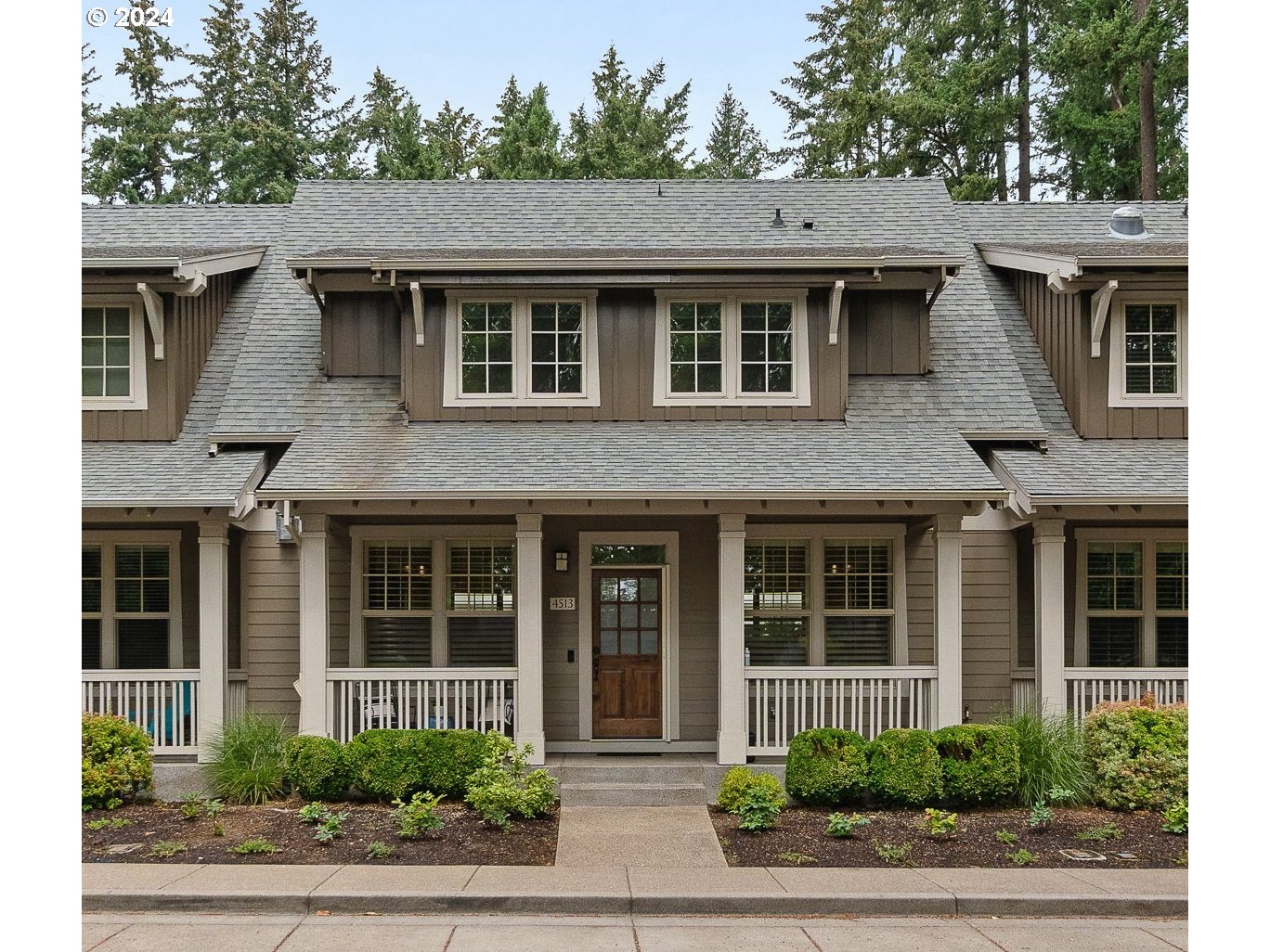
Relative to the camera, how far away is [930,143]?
26703mm

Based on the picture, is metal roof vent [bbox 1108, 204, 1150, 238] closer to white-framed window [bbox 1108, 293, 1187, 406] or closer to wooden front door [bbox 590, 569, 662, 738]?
white-framed window [bbox 1108, 293, 1187, 406]

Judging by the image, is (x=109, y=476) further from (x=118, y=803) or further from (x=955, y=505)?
(x=955, y=505)

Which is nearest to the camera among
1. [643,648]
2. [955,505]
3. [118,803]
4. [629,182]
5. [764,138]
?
[118,803]

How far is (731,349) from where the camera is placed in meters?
11.9

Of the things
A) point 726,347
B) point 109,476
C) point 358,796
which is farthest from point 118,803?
point 726,347

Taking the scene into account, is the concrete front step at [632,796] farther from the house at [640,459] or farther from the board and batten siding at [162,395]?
the board and batten siding at [162,395]

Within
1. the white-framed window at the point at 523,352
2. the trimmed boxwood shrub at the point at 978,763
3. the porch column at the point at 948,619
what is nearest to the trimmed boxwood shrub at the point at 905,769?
the trimmed boxwood shrub at the point at 978,763

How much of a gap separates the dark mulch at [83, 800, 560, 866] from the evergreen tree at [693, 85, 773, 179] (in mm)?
31067

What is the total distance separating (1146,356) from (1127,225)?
2.91 meters

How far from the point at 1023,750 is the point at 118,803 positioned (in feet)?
26.2

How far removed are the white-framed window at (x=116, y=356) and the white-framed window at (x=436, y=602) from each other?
296cm

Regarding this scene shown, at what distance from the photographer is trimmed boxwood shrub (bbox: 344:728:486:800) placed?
9.83 meters

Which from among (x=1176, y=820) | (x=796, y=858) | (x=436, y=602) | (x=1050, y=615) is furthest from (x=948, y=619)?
(x=436, y=602)

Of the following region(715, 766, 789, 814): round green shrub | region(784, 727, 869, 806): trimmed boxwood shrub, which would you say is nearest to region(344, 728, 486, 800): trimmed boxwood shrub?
region(715, 766, 789, 814): round green shrub
